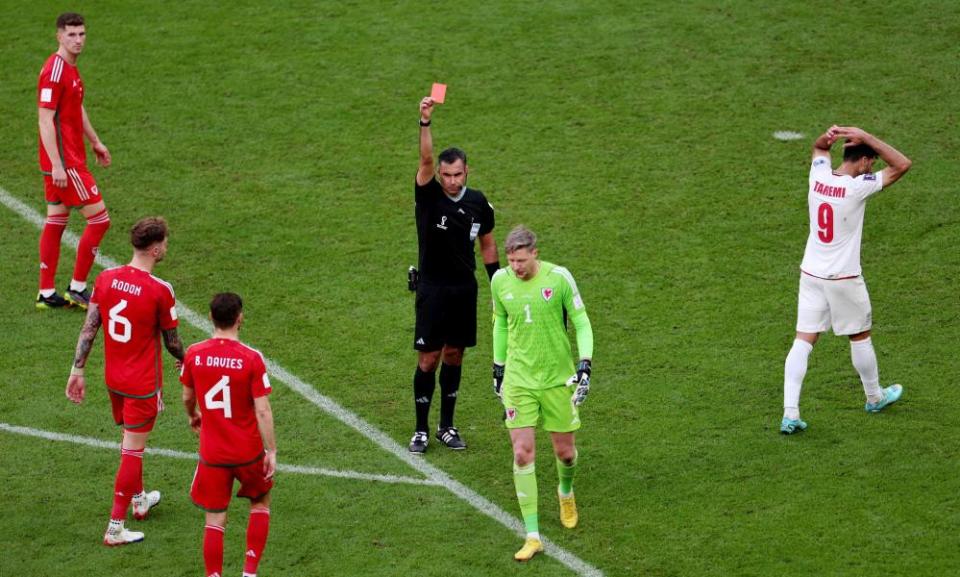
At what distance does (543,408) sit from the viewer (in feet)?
29.0

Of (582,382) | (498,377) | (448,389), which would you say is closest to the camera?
(582,382)

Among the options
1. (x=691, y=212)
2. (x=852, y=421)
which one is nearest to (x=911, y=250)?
(x=691, y=212)

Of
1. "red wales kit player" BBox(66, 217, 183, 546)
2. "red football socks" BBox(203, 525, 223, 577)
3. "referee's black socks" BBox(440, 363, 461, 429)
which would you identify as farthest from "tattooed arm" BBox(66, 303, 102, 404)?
"referee's black socks" BBox(440, 363, 461, 429)

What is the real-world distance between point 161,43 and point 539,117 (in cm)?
547

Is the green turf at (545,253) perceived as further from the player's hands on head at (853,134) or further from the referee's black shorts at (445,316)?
the player's hands on head at (853,134)

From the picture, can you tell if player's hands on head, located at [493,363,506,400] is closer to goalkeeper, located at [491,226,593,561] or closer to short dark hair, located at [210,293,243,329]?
goalkeeper, located at [491,226,593,561]

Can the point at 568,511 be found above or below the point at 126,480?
below

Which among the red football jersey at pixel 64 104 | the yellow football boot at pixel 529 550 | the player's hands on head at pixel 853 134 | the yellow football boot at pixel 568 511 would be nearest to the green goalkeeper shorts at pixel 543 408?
the yellow football boot at pixel 568 511

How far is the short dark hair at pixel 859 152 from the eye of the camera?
10117mm

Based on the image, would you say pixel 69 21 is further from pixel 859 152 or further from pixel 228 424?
pixel 859 152

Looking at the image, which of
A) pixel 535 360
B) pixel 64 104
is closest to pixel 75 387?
pixel 535 360

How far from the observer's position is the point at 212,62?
1733 centimetres

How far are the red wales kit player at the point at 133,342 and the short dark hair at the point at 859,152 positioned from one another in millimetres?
5232

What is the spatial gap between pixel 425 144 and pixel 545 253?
4.27m
